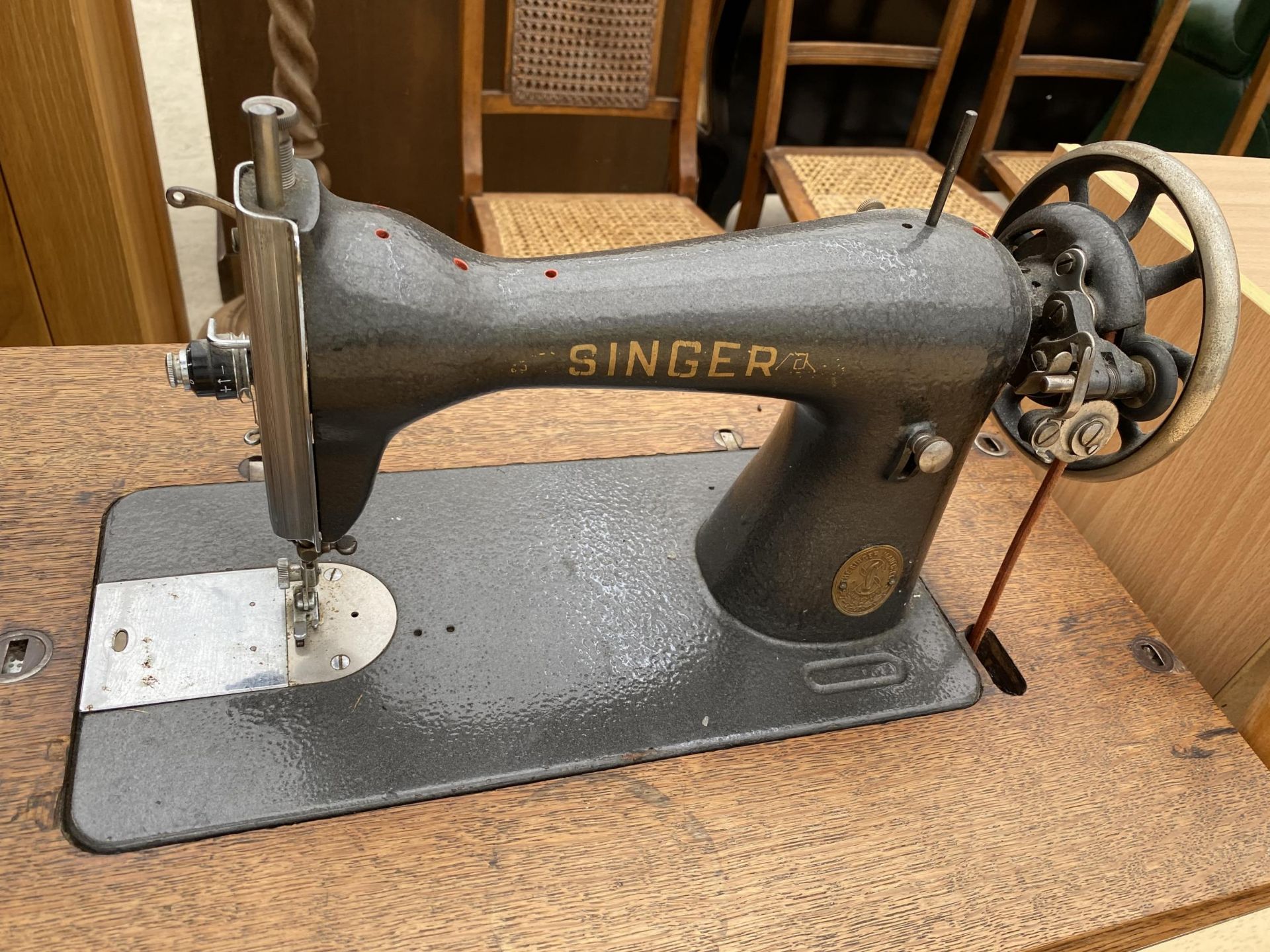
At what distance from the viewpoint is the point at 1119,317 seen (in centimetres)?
78

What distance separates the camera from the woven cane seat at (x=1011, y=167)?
239 cm

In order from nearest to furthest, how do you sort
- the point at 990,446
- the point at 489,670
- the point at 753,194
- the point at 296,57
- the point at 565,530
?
the point at 489,670 < the point at 565,530 < the point at 990,446 < the point at 296,57 < the point at 753,194

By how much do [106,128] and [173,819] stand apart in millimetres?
1242

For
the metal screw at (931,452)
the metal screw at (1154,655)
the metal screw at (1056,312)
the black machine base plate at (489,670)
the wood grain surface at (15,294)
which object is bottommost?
the wood grain surface at (15,294)

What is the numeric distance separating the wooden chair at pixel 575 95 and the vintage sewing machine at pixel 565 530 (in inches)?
42.6

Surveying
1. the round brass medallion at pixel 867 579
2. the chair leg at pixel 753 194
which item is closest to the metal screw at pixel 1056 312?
the round brass medallion at pixel 867 579

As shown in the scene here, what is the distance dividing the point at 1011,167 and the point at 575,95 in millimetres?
1123

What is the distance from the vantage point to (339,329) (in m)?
0.69

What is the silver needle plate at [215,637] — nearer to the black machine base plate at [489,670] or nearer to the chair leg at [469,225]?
the black machine base plate at [489,670]

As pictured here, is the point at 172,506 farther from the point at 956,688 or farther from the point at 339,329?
the point at 956,688

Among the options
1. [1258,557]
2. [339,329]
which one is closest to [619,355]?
[339,329]

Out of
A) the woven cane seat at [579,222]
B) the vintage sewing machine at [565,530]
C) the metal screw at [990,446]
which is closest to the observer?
the vintage sewing machine at [565,530]

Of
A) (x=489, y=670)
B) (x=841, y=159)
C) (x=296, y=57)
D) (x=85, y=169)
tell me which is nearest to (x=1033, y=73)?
(x=841, y=159)

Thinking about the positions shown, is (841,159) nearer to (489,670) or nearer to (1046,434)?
(1046,434)
